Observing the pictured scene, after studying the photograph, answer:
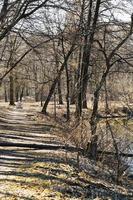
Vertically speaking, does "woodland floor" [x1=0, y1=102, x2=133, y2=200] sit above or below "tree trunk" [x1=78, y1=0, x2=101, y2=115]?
below

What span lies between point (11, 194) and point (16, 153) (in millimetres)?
6603

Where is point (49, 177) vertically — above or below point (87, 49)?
below

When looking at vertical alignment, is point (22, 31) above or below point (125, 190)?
above

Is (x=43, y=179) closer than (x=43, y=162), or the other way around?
(x=43, y=179)

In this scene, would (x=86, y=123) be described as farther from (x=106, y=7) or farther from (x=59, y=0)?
(x=106, y=7)

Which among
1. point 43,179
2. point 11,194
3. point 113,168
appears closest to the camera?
point 11,194

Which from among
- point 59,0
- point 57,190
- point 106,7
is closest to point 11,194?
point 57,190

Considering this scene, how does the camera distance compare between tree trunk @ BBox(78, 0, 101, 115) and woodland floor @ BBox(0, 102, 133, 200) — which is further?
tree trunk @ BBox(78, 0, 101, 115)

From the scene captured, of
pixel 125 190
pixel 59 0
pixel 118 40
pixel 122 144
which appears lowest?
pixel 125 190

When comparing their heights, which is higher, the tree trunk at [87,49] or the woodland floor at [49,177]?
the tree trunk at [87,49]

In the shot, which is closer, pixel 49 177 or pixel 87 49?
pixel 49 177

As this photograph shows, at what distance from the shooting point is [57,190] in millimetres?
11695

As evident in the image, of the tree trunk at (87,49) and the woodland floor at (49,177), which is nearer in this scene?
the woodland floor at (49,177)

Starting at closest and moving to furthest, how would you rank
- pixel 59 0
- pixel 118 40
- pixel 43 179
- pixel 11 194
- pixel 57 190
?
1. pixel 11 194
2. pixel 57 190
3. pixel 43 179
4. pixel 59 0
5. pixel 118 40
